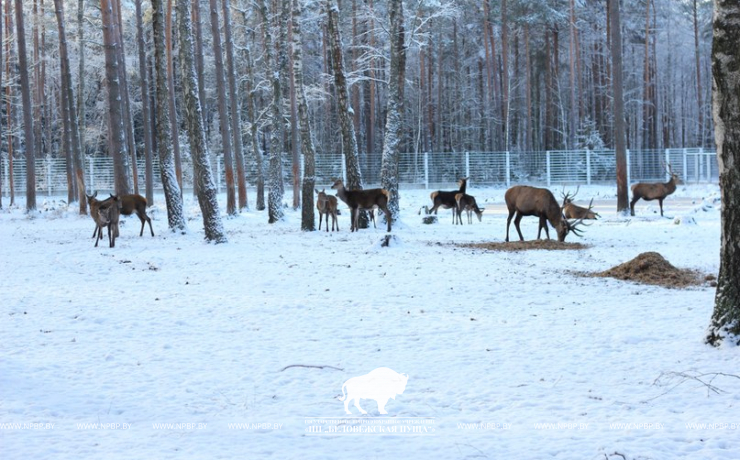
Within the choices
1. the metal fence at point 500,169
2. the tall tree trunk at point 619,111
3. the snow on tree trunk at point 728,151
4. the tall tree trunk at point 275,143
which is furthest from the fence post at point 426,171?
the snow on tree trunk at point 728,151

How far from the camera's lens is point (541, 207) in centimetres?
1584

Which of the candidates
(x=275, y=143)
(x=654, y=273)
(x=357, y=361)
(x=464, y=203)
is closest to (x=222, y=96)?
(x=275, y=143)

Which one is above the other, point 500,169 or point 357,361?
point 500,169

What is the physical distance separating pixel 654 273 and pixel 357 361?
19.0 ft

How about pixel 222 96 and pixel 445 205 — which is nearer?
pixel 445 205

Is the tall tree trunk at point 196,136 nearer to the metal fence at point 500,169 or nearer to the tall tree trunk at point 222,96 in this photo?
the tall tree trunk at point 222,96

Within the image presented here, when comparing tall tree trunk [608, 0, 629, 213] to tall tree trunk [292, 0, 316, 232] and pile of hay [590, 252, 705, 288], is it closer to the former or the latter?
tall tree trunk [292, 0, 316, 232]

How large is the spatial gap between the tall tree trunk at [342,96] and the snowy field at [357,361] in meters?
7.42

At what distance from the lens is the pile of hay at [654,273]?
9.94 metres

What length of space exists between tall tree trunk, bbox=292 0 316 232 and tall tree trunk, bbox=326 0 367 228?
0.88 meters

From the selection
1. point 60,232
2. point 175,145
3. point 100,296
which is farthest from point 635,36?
point 100,296

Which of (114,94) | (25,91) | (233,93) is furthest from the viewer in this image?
(25,91)

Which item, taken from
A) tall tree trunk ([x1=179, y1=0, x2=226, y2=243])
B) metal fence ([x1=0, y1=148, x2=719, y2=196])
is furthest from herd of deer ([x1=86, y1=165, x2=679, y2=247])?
metal fence ([x1=0, y1=148, x2=719, y2=196])

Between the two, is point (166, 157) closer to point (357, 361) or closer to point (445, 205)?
point (445, 205)
